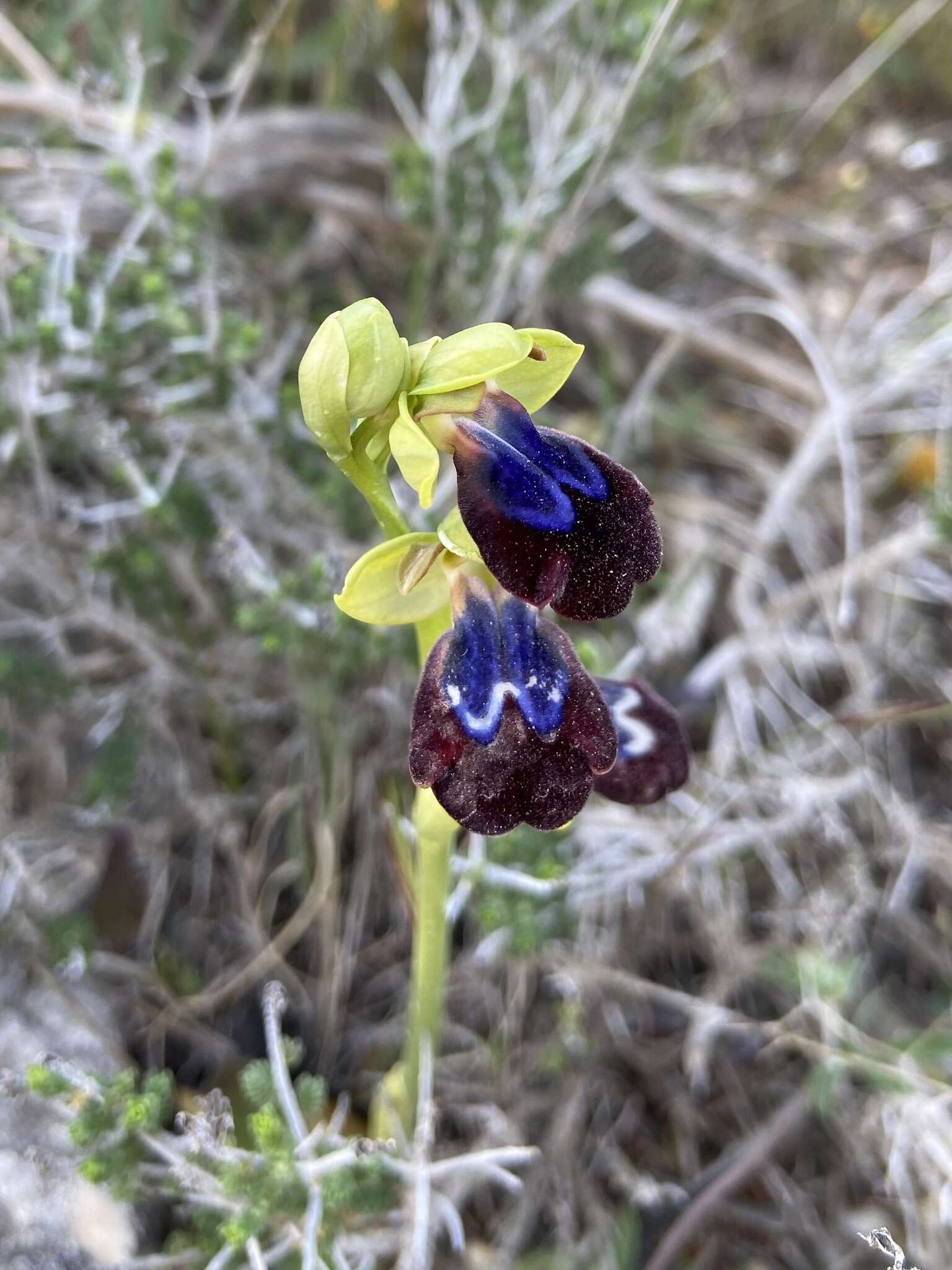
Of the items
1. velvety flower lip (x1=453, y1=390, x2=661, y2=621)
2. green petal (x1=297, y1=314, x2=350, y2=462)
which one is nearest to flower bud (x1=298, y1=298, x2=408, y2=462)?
green petal (x1=297, y1=314, x2=350, y2=462)

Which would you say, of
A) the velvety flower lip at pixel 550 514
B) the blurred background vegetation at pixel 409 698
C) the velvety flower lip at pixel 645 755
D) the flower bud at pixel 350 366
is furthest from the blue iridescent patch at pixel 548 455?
the blurred background vegetation at pixel 409 698

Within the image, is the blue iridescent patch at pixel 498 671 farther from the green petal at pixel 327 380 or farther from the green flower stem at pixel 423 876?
the green petal at pixel 327 380

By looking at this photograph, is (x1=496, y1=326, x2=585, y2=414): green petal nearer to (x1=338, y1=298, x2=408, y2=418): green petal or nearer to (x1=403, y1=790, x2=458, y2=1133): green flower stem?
(x1=338, y1=298, x2=408, y2=418): green petal

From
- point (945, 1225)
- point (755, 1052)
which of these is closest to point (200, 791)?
point (755, 1052)

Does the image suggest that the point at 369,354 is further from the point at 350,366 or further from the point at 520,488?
the point at 520,488

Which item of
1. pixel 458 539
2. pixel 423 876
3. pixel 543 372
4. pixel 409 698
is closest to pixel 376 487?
pixel 458 539

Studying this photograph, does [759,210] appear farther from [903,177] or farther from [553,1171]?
[553,1171]
